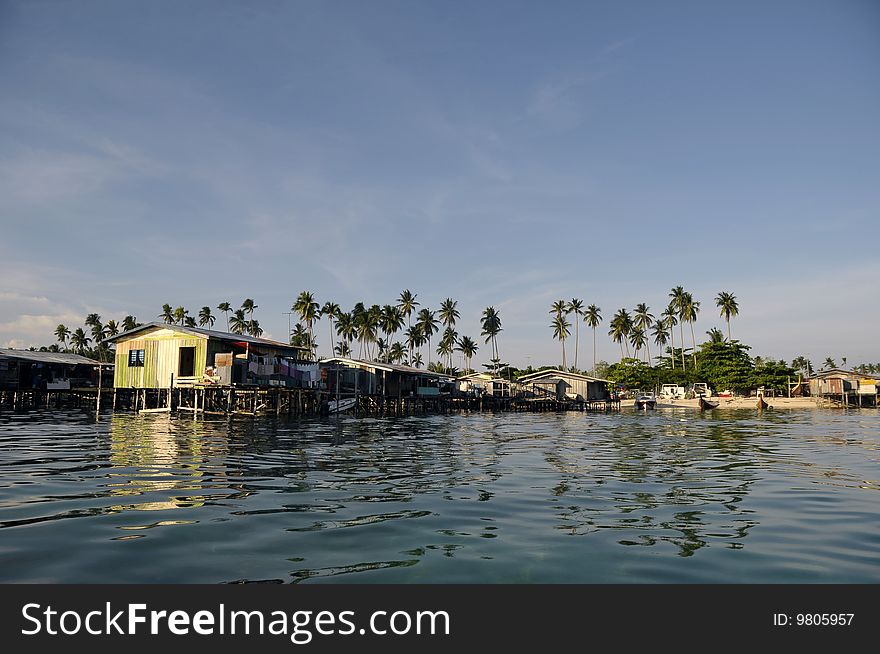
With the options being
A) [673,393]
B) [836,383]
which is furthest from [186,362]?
[836,383]

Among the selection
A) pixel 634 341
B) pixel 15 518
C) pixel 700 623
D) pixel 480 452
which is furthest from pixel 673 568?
pixel 634 341

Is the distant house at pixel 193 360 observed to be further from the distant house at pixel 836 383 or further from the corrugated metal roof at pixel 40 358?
the distant house at pixel 836 383

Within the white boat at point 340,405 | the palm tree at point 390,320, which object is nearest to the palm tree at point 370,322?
the palm tree at point 390,320

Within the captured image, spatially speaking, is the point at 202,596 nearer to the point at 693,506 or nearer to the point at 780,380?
the point at 693,506

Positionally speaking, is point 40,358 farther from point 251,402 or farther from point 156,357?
point 251,402

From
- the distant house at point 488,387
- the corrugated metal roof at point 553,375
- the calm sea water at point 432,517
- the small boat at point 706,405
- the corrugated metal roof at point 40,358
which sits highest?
the corrugated metal roof at point 40,358

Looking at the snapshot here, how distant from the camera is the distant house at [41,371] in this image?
57312 millimetres

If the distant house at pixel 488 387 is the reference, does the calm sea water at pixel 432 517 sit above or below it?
below

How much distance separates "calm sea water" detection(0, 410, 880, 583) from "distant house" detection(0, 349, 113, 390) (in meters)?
44.7

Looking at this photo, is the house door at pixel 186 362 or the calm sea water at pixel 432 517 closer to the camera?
the calm sea water at pixel 432 517

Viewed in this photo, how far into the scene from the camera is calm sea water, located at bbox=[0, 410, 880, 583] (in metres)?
7.34

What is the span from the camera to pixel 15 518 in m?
9.88

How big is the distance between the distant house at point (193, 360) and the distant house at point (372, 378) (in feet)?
22.6

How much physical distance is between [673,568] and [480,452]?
1529cm
